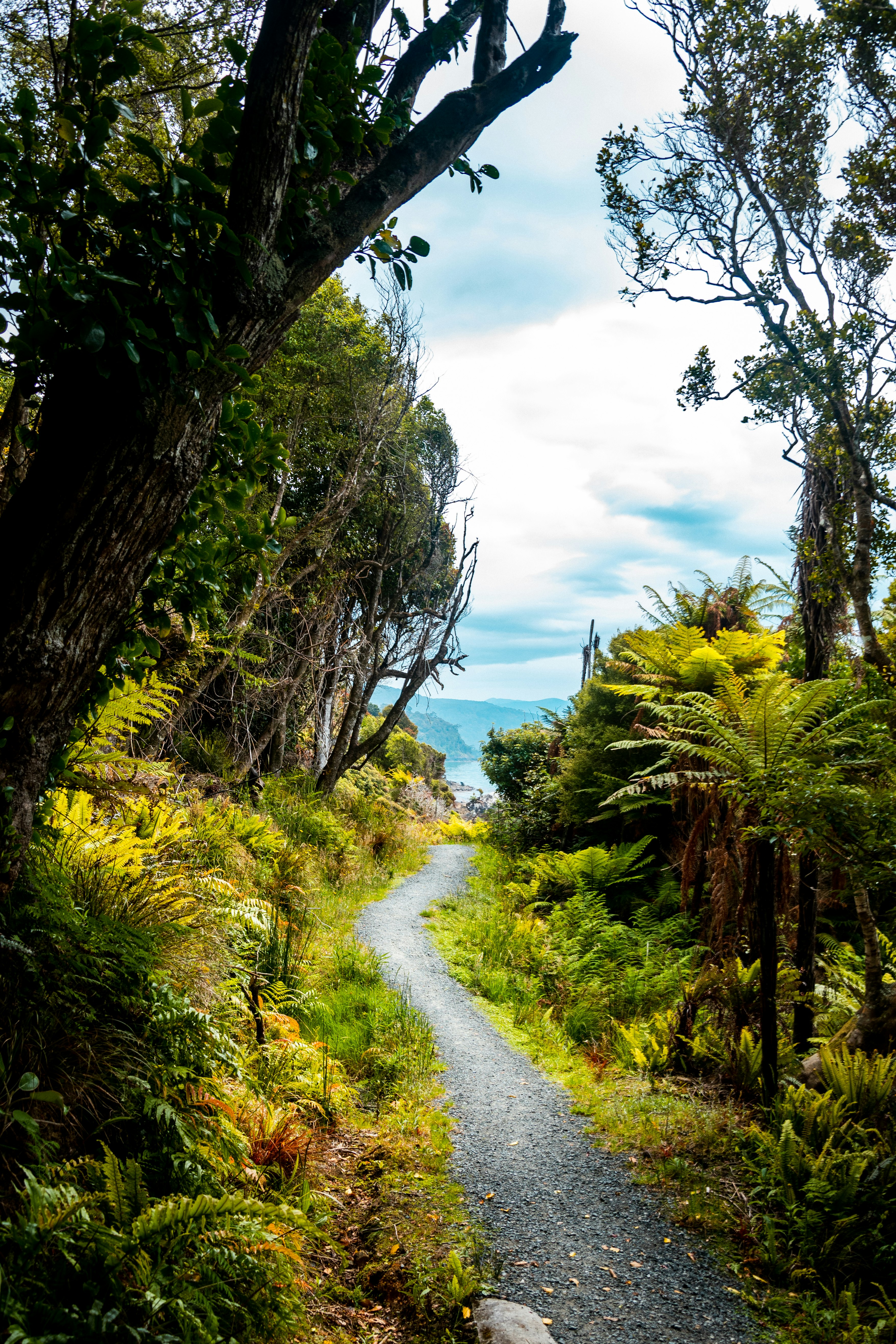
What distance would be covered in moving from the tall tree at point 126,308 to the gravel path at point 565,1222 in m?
3.05

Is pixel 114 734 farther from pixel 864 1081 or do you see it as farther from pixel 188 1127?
pixel 864 1081

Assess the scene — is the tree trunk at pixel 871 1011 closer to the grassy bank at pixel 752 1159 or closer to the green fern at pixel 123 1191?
the grassy bank at pixel 752 1159

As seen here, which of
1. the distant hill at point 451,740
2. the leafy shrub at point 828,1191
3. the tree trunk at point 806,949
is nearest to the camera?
the leafy shrub at point 828,1191

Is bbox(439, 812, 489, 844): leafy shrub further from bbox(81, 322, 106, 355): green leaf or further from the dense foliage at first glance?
bbox(81, 322, 106, 355): green leaf

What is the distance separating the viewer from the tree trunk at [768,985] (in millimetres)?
4043

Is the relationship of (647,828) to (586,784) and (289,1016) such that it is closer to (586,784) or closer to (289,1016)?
(586,784)

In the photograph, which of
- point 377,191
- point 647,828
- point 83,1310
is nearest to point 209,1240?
point 83,1310

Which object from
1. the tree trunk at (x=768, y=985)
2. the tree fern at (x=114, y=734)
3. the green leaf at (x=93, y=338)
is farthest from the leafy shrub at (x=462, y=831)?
the green leaf at (x=93, y=338)

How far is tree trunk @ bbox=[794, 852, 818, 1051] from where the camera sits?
4.36 meters

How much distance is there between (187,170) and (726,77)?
542 centimetres

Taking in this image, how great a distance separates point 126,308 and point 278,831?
718 centimetres

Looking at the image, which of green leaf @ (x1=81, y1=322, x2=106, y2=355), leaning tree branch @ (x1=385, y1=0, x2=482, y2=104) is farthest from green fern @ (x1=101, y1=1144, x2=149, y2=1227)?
leaning tree branch @ (x1=385, y1=0, x2=482, y2=104)

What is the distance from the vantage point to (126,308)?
7.01 ft

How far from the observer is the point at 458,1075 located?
5133 mm
